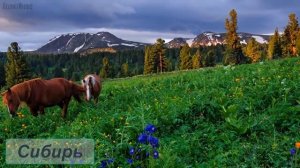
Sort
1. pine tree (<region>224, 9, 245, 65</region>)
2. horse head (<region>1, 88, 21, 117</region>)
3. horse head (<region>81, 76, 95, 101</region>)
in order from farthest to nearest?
pine tree (<region>224, 9, 245, 65</region>) < horse head (<region>81, 76, 95, 101</region>) < horse head (<region>1, 88, 21, 117</region>)

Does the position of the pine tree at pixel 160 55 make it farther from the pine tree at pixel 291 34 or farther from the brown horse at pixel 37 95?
the brown horse at pixel 37 95

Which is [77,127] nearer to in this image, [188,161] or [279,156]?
[188,161]

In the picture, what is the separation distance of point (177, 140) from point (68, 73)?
17992 cm

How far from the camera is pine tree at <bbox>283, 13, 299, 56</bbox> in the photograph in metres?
96.6

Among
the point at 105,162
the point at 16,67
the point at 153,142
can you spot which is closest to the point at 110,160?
the point at 105,162

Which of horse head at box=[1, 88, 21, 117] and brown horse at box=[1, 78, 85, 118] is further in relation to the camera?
brown horse at box=[1, 78, 85, 118]

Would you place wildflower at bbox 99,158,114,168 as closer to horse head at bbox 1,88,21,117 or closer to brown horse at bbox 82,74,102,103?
horse head at bbox 1,88,21,117

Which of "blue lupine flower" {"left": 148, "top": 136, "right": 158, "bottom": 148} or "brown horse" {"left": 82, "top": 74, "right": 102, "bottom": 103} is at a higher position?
"blue lupine flower" {"left": 148, "top": 136, "right": 158, "bottom": 148}

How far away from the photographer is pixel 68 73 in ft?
600

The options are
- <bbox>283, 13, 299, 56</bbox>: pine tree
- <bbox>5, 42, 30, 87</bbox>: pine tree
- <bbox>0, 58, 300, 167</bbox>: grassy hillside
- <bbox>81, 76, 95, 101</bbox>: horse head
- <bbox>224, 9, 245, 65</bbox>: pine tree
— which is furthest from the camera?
<bbox>283, 13, 299, 56</bbox>: pine tree

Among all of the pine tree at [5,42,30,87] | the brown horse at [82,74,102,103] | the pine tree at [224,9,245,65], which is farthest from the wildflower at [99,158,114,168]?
the pine tree at [224,9,245,65]

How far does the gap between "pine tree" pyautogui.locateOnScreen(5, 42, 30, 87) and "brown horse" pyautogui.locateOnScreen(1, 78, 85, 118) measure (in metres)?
58.3

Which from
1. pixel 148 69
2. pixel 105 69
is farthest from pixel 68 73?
pixel 148 69

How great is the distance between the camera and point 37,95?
1401 cm
